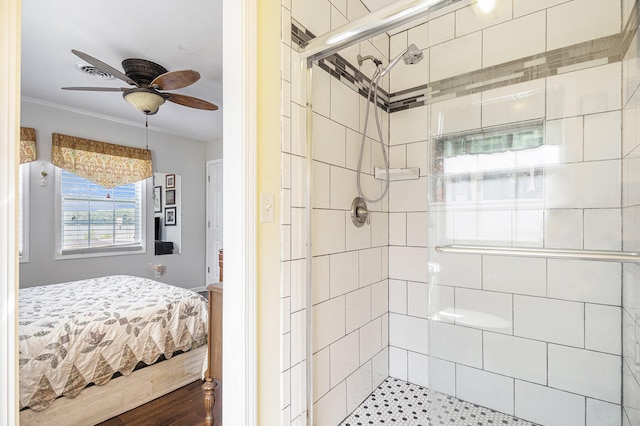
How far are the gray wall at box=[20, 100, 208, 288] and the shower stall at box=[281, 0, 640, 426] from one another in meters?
3.56

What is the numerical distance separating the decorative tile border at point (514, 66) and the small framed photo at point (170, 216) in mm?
3934

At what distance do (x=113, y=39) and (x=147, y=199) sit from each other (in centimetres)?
260

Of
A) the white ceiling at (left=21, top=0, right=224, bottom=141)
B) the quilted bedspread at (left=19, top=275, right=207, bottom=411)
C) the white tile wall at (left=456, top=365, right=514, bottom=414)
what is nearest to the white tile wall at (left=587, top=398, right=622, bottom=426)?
the white tile wall at (left=456, top=365, right=514, bottom=414)

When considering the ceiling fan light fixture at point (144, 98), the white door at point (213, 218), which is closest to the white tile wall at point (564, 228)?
the ceiling fan light fixture at point (144, 98)

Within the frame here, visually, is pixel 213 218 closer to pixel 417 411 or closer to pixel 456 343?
pixel 417 411

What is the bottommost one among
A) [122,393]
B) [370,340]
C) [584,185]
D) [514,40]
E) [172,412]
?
[172,412]

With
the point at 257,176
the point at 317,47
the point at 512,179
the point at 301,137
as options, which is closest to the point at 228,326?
the point at 257,176

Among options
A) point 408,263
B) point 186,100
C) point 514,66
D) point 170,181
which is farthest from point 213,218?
point 514,66

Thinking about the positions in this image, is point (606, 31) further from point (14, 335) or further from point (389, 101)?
point (14, 335)

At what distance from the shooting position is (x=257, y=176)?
1054 millimetres

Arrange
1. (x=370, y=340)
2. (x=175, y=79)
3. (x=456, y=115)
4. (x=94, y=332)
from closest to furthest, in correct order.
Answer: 1. (x=456, y=115)
2. (x=370, y=340)
3. (x=94, y=332)
4. (x=175, y=79)

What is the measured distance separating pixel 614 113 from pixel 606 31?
313mm

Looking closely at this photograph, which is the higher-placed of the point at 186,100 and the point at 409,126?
the point at 186,100

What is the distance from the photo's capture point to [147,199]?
4418mm
